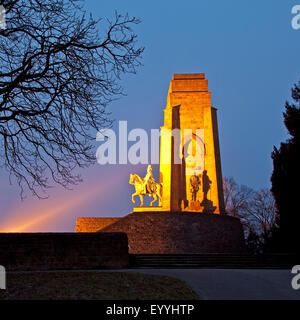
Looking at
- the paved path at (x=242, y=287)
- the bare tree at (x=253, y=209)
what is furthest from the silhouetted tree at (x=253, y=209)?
the paved path at (x=242, y=287)

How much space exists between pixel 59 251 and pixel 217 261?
7087 mm

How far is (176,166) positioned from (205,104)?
20.9ft

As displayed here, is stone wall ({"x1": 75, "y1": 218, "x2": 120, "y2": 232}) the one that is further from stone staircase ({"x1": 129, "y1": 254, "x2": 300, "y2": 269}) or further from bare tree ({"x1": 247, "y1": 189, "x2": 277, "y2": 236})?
bare tree ({"x1": 247, "y1": 189, "x2": 277, "y2": 236})

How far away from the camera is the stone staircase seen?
16688 millimetres

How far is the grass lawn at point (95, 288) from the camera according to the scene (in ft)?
27.0

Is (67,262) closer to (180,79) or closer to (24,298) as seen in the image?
(24,298)

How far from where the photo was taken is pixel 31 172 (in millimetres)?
10109

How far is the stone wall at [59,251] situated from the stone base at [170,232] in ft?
32.6

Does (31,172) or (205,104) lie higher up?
(205,104)

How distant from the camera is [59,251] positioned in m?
15.0

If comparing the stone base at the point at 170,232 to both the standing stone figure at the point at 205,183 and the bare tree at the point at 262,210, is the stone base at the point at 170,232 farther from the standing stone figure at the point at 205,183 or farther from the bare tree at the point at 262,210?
the bare tree at the point at 262,210

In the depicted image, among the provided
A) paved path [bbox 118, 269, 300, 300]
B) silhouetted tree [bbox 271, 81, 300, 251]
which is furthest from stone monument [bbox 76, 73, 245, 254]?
paved path [bbox 118, 269, 300, 300]

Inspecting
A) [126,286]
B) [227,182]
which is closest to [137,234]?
[126,286]

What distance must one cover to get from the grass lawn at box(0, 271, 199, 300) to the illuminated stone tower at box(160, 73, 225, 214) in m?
20.7
